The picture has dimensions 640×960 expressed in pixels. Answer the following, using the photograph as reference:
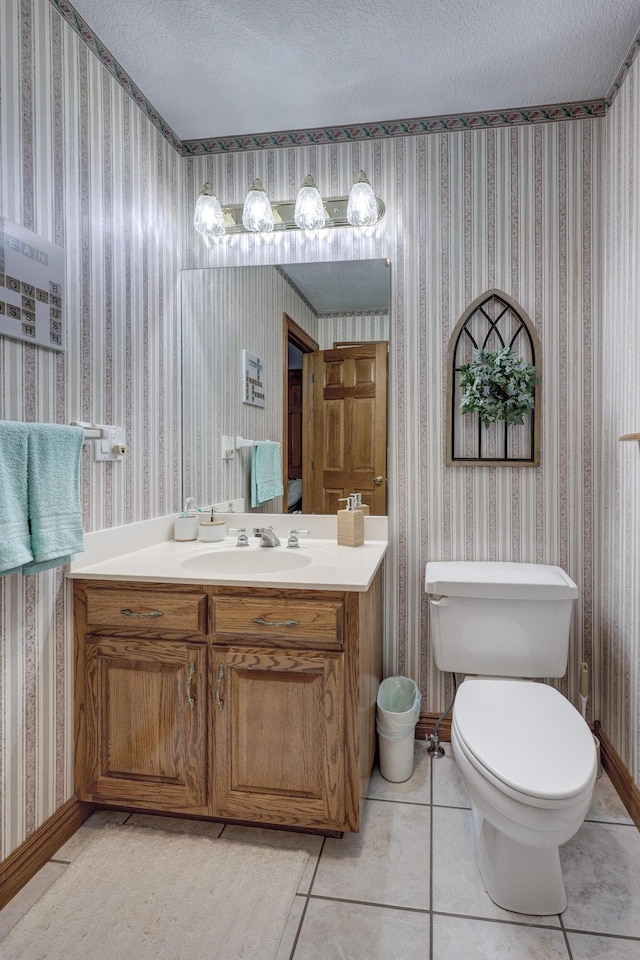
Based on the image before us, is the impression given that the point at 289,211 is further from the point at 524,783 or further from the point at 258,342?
the point at 524,783

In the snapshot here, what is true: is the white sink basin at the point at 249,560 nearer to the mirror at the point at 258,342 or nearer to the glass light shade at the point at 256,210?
the mirror at the point at 258,342

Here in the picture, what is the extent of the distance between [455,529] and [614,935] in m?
1.25

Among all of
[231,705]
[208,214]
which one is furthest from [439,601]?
[208,214]

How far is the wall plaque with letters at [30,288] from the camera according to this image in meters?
1.39

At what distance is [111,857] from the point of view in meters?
1.58

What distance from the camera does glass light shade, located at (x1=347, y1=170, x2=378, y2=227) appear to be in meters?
2.11

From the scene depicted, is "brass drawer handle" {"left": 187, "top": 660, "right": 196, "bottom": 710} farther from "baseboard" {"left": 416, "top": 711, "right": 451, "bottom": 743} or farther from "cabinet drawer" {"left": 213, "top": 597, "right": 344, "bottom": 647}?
"baseboard" {"left": 416, "top": 711, "right": 451, "bottom": 743}

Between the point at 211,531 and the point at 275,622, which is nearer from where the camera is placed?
the point at 275,622

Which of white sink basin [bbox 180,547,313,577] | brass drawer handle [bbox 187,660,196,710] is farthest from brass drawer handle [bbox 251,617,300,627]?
white sink basin [bbox 180,547,313,577]

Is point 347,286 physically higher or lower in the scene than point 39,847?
higher

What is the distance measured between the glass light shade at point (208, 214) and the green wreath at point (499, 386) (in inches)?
44.9

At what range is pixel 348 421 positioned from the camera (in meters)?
2.19

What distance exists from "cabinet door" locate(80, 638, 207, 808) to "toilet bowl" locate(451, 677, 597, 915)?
2.50 feet

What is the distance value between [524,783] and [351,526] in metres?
1.04
